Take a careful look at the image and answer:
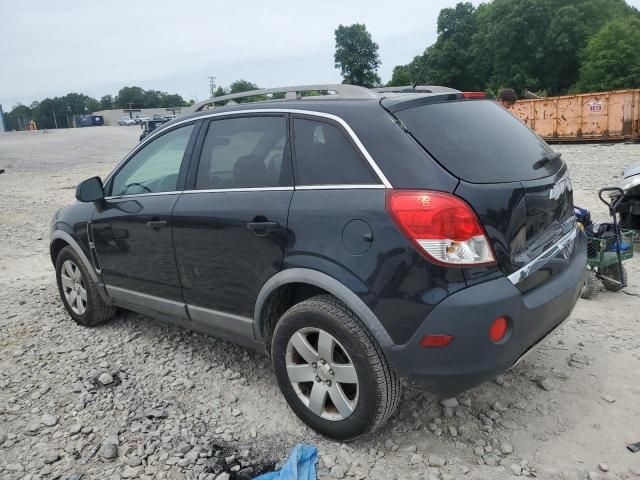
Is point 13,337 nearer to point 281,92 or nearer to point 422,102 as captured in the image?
point 281,92

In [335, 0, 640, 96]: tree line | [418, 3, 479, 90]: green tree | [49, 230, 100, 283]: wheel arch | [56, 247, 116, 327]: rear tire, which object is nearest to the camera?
[49, 230, 100, 283]: wheel arch

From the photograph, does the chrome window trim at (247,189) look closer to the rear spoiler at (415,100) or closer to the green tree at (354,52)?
the rear spoiler at (415,100)

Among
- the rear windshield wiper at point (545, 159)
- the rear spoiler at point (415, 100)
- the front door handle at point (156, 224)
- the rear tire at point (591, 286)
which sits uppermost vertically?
the rear spoiler at point (415, 100)

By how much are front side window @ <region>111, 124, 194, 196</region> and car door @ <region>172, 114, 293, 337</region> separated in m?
0.23

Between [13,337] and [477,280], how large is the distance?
13.1ft

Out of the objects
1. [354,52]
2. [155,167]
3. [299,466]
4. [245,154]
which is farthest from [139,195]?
[354,52]

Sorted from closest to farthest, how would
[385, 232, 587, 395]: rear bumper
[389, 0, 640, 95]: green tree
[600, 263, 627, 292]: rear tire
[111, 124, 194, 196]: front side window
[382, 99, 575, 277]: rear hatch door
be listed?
[385, 232, 587, 395]: rear bumper, [382, 99, 575, 277]: rear hatch door, [111, 124, 194, 196]: front side window, [600, 263, 627, 292]: rear tire, [389, 0, 640, 95]: green tree

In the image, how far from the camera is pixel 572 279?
9.39 ft

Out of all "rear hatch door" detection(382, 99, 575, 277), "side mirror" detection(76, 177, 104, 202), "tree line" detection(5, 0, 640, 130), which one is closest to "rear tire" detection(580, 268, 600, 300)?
"rear hatch door" detection(382, 99, 575, 277)

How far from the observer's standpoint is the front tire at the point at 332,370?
256 centimetres

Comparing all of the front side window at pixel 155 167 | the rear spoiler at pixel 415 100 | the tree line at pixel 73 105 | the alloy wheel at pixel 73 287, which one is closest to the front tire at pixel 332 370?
the rear spoiler at pixel 415 100

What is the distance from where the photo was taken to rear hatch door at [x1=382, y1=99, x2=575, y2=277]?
2451 mm

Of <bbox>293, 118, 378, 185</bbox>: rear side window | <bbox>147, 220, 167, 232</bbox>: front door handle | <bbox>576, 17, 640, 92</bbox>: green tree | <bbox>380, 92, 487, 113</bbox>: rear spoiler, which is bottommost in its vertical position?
<bbox>147, 220, 167, 232</bbox>: front door handle

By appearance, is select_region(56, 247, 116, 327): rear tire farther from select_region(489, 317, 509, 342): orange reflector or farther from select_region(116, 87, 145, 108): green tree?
select_region(116, 87, 145, 108): green tree
